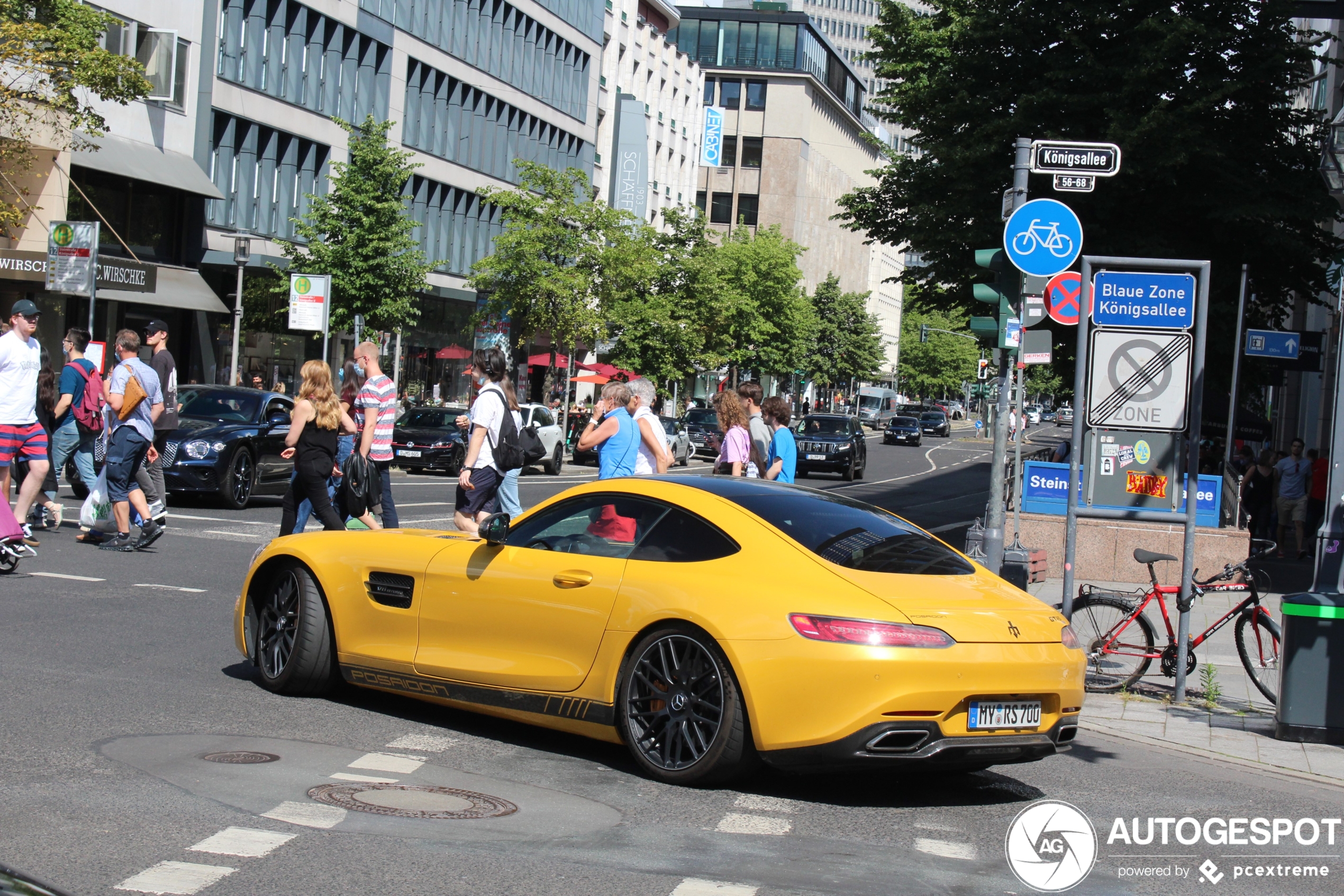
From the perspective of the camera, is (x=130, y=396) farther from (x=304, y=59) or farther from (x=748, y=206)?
(x=748, y=206)

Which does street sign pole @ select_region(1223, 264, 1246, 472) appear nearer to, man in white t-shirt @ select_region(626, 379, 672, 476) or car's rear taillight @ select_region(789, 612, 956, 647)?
man in white t-shirt @ select_region(626, 379, 672, 476)

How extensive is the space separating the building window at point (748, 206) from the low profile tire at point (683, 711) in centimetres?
10330

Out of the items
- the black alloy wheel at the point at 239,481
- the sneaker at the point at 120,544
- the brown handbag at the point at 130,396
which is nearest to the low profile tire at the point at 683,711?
the sneaker at the point at 120,544

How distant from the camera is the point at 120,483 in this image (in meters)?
13.2

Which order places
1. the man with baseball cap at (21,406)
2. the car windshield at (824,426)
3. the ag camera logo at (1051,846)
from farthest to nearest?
the car windshield at (824,426) < the man with baseball cap at (21,406) < the ag camera logo at (1051,846)

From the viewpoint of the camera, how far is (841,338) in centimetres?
10450

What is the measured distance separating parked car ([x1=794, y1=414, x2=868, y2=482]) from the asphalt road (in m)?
32.6

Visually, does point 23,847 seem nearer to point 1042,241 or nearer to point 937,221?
point 1042,241

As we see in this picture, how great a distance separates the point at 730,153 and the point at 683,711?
107727mm

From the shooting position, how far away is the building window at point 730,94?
111 metres

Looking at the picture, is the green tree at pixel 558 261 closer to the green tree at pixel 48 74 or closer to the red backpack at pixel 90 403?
the green tree at pixel 48 74

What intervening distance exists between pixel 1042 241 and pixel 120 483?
827cm

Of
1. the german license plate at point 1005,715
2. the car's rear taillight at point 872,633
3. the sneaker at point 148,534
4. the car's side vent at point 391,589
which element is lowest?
the sneaker at point 148,534

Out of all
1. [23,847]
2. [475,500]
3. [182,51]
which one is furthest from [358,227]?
[23,847]
